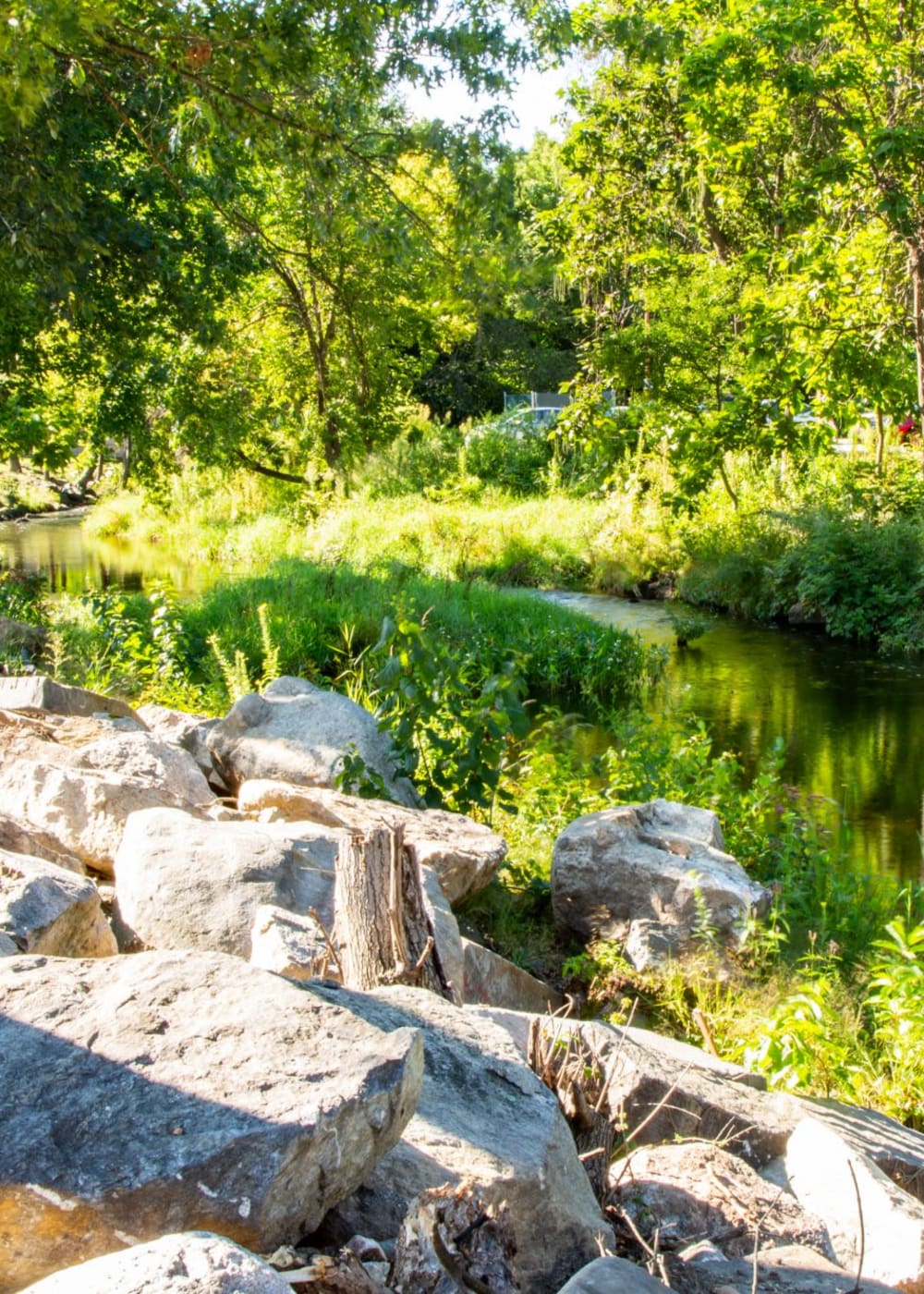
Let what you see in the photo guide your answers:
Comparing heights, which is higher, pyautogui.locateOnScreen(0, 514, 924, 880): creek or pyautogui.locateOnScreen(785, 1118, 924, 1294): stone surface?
pyautogui.locateOnScreen(785, 1118, 924, 1294): stone surface

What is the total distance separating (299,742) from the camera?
6621mm

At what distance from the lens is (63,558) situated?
851 inches

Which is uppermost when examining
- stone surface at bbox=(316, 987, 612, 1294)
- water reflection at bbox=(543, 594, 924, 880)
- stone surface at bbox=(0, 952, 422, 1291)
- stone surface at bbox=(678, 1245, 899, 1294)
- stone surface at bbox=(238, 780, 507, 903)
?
stone surface at bbox=(0, 952, 422, 1291)

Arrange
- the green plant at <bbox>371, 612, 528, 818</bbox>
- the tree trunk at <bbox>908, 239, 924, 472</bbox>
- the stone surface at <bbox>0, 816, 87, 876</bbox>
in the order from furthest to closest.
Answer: the tree trunk at <bbox>908, 239, 924, 472</bbox>, the green plant at <bbox>371, 612, 528, 818</bbox>, the stone surface at <bbox>0, 816, 87, 876</bbox>

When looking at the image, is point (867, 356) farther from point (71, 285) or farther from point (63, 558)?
point (63, 558)

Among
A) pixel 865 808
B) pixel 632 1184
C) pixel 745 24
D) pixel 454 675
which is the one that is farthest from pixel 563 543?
pixel 632 1184

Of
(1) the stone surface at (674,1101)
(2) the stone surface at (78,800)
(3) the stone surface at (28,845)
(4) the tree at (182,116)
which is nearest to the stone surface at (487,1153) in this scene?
(1) the stone surface at (674,1101)

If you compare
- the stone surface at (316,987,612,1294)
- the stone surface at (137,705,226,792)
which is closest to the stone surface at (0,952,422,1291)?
the stone surface at (316,987,612,1294)

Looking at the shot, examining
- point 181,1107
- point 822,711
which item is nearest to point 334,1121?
point 181,1107

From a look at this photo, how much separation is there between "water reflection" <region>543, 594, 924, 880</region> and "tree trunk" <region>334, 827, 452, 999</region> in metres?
4.67

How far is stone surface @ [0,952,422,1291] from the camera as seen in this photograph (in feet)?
6.34

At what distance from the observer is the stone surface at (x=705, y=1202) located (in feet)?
8.88

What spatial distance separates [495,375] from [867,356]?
23.3m

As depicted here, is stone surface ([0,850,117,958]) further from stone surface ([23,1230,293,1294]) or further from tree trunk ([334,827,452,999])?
stone surface ([23,1230,293,1294])
